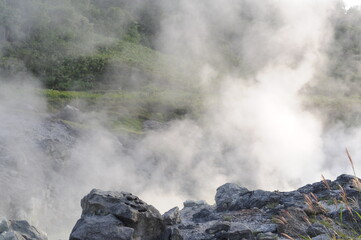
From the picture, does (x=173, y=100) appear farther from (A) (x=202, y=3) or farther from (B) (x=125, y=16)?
(B) (x=125, y=16)

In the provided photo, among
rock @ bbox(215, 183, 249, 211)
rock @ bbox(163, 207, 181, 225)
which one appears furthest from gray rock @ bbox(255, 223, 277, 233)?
rock @ bbox(215, 183, 249, 211)

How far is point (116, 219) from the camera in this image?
8727mm

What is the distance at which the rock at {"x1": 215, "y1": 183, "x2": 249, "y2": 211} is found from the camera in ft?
41.2

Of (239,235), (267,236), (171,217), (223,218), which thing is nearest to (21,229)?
(171,217)

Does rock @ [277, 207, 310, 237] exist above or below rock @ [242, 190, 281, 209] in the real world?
below

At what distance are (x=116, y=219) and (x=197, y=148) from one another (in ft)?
58.9

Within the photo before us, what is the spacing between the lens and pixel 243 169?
2484 cm

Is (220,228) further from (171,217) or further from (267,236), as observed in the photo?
(171,217)

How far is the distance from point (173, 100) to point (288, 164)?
543 inches

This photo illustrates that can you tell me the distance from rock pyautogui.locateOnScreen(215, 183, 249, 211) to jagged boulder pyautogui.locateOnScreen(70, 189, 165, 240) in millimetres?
3651

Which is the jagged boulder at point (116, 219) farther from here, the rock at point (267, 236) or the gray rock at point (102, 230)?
the rock at point (267, 236)

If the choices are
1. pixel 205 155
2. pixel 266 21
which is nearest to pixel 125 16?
pixel 266 21

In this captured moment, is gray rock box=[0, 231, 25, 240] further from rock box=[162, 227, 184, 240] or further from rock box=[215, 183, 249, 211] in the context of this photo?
rock box=[215, 183, 249, 211]

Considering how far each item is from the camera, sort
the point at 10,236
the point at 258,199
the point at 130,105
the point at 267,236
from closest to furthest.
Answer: the point at 267,236 < the point at 10,236 < the point at 258,199 < the point at 130,105
